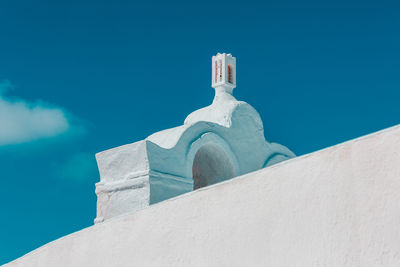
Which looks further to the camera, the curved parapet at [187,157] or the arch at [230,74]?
the arch at [230,74]

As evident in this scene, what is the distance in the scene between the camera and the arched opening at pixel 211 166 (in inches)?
327

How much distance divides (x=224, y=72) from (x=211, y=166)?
1.38 meters

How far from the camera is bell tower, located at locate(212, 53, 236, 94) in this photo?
9.06 m

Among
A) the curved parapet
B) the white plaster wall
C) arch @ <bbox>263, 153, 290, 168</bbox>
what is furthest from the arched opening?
the white plaster wall

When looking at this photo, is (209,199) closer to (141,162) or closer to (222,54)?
(141,162)

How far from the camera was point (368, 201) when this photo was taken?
13.2 ft

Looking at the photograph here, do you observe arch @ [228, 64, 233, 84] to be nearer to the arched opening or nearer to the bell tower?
the bell tower

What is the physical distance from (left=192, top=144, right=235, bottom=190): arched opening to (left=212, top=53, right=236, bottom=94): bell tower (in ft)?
3.49

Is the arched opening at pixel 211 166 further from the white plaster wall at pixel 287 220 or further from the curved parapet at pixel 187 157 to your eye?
the white plaster wall at pixel 287 220

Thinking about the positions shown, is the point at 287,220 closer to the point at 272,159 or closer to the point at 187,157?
the point at 187,157

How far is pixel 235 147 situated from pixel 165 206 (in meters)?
2.86

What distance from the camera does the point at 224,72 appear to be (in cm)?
910

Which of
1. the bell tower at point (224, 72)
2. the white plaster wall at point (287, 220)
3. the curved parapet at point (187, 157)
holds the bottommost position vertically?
the white plaster wall at point (287, 220)

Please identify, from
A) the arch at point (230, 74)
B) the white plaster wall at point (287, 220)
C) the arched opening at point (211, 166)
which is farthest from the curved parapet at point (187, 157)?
the white plaster wall at point (287, 220)
